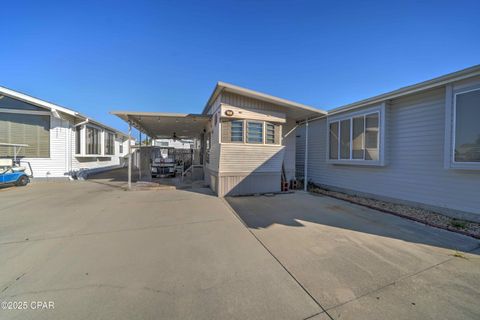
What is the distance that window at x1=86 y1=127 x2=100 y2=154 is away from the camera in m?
13.0

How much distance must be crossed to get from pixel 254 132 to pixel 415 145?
5426mm

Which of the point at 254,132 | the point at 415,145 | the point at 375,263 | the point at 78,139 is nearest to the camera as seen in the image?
the point at 375,263

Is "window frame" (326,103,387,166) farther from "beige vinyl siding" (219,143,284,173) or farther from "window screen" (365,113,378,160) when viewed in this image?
"beige vinyl siding" (219,143,284,173)

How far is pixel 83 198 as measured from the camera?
22.4 feet

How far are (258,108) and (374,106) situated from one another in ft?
14.3

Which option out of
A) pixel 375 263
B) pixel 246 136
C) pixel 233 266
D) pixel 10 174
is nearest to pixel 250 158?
pixel 246 136

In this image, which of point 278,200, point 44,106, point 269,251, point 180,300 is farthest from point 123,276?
point 44,106

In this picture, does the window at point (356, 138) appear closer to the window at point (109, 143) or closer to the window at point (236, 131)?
the window at point (236, 131)

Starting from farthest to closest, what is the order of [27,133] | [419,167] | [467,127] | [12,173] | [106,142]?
[106,142] → [27,133] → [12,173] → [419,167] → [467,127]

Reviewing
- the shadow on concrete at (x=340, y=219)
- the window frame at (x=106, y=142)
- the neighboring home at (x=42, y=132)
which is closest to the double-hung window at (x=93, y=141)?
the window frame at (x=106, y=142)

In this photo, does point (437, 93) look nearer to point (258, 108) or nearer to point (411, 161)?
point (411, 161)

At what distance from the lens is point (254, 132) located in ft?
26.1

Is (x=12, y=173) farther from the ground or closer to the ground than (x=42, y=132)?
closer to the ground

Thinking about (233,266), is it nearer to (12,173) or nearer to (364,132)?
(364,132)
